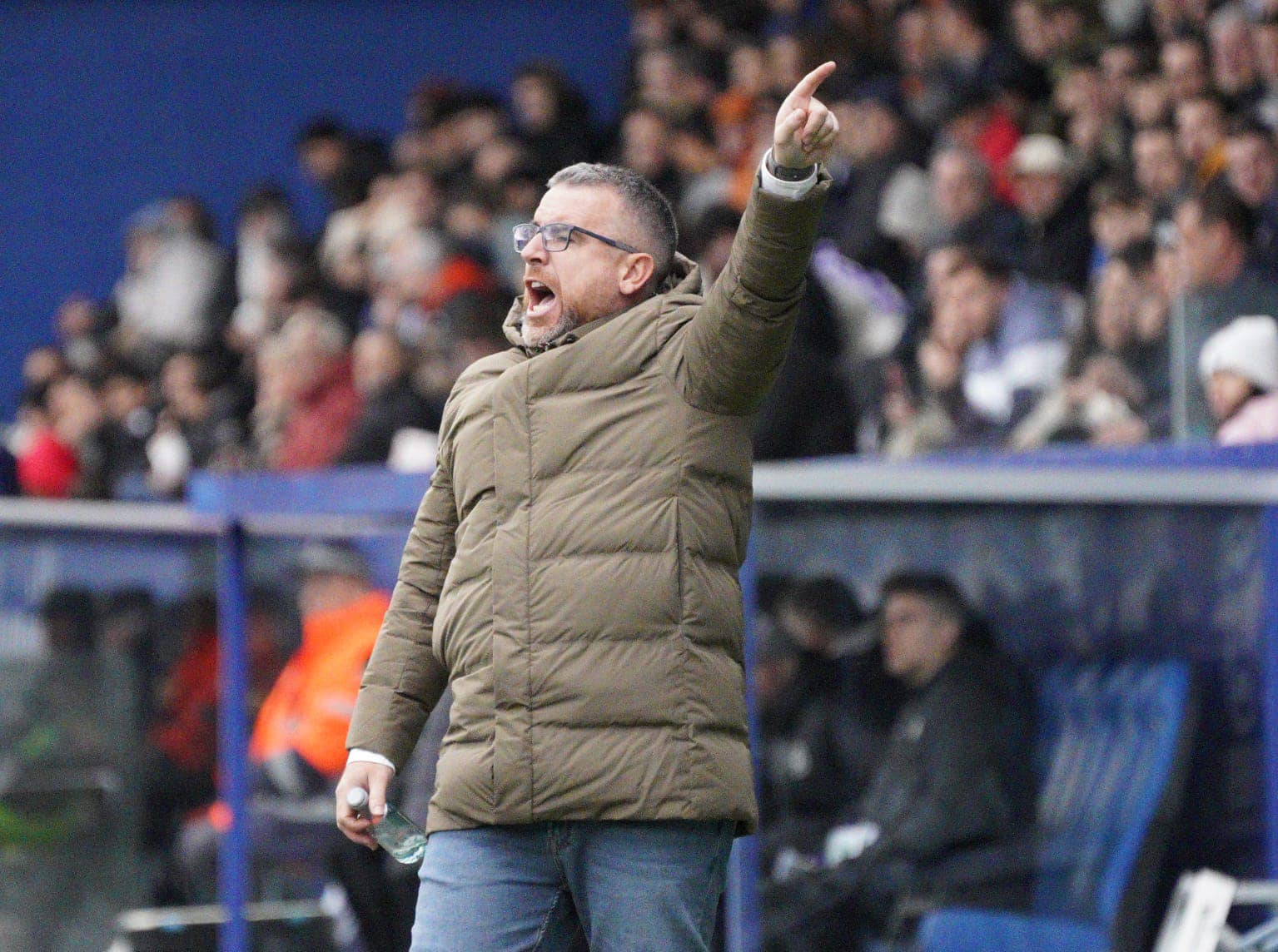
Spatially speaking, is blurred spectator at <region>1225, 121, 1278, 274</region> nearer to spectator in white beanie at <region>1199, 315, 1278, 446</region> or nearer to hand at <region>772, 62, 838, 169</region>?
spectator in white beanie at <region>1199, 315, 1278, 446</region>

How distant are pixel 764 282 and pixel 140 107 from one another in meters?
12.9

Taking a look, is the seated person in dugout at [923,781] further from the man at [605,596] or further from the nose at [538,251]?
the nose at [538,251]

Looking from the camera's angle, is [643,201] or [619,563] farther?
[643,201]

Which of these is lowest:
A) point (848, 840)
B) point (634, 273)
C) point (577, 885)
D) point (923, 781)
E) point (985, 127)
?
point (848, 840)

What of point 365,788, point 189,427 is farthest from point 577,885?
point 189,427

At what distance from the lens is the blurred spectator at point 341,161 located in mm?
12000

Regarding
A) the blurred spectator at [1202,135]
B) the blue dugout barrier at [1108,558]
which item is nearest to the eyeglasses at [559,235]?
the blue dugout barrier at [1108,558]

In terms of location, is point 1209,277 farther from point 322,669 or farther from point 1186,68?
point 322,669

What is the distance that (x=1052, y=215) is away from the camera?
7816 millimetres

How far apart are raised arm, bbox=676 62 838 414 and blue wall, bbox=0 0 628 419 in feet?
39.5

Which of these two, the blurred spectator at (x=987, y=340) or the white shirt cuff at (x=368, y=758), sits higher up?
the blurred spectator at (x=987, y=340)

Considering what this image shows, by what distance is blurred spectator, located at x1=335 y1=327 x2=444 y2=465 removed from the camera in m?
7.91

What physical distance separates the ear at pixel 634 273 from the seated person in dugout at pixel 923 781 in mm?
1664

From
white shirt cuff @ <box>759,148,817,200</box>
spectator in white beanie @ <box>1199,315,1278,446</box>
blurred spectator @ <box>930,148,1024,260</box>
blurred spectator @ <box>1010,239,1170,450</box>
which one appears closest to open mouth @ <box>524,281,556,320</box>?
white shirt cuff @ <box>759,148,817,200</box>
